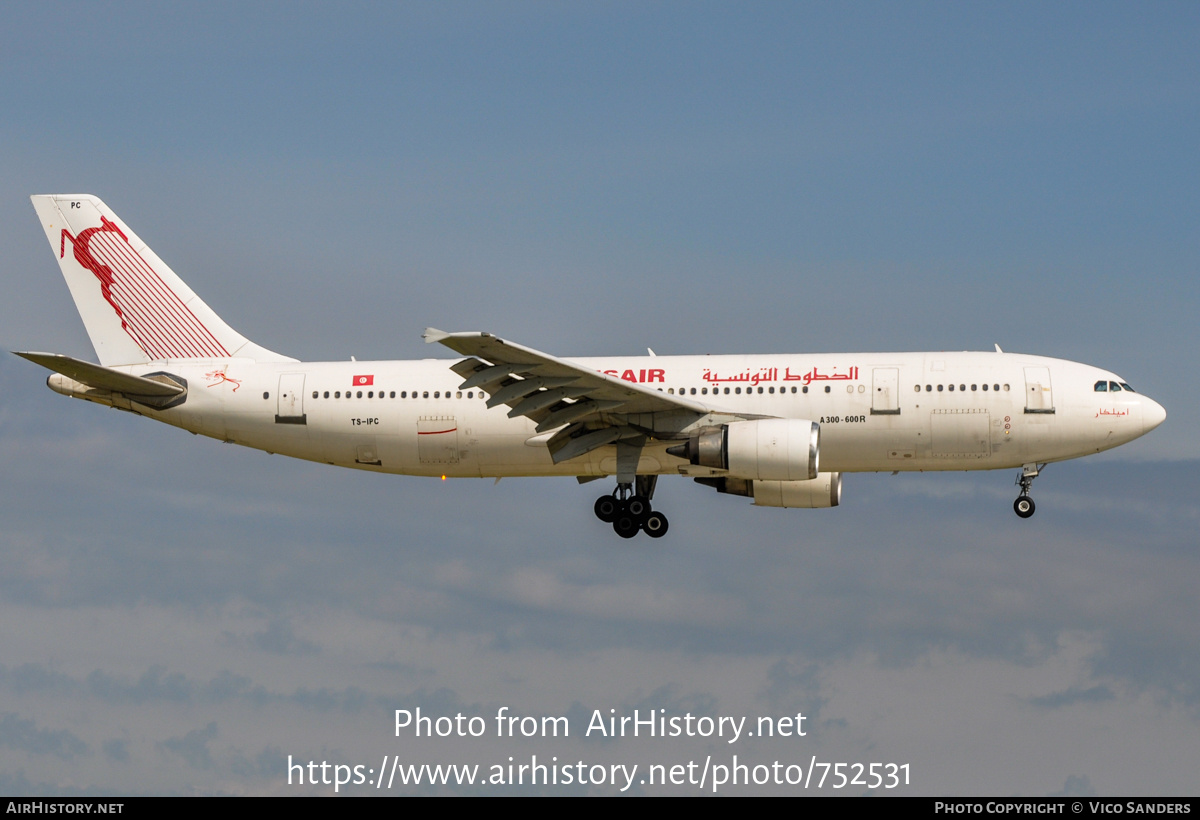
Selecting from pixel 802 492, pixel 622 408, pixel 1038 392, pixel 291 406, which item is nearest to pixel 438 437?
pixel 291 406

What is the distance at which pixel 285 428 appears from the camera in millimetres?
39969

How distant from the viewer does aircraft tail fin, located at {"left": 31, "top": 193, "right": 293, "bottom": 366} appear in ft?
138

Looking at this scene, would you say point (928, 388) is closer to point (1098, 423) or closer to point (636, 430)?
point (1098, 423)

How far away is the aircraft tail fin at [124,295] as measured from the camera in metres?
41.9

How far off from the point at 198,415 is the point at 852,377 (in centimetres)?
1760

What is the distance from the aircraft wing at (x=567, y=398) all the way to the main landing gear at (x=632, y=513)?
2094 millimetres

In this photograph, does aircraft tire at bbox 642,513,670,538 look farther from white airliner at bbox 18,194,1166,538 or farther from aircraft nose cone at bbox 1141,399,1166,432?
aircraft nose cone at bbox 1141,399,1166,432

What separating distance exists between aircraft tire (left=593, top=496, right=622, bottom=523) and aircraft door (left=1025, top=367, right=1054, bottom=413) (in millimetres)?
10996

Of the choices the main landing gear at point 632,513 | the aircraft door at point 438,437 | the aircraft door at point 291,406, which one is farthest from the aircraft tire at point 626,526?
the aircraft door at point 291,406

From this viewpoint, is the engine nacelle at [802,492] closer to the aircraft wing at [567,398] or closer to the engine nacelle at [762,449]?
the engine nacelle at [762,449]

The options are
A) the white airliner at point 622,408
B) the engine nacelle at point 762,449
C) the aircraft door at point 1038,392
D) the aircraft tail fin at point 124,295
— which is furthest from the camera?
the aircraft tail fin at point 124,295

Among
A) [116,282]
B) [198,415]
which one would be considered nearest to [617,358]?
[198,415]

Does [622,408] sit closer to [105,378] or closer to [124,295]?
[105,378]

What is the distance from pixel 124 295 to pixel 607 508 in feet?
50.2
